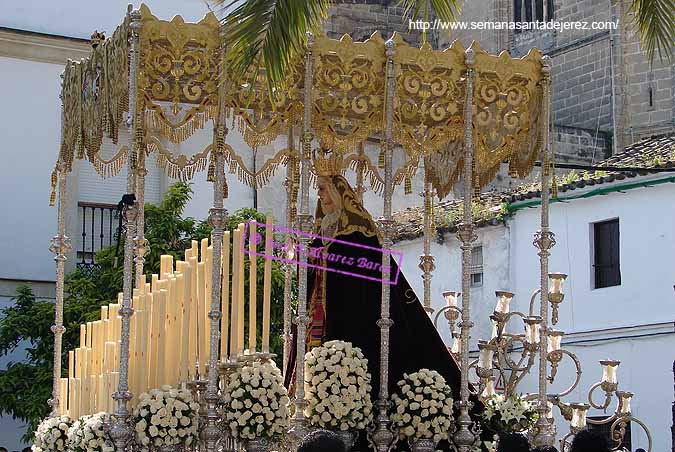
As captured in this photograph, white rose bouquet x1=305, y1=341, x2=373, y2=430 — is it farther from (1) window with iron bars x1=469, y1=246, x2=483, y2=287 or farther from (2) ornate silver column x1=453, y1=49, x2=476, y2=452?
(1) window with iron bars x1=469, y1=246, x2=483, y2=287

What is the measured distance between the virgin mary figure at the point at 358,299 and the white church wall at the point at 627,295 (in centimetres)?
642

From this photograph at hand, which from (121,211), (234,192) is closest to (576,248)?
(234,192)

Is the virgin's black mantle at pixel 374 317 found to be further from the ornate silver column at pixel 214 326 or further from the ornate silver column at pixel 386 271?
the ornate silver column at pixel 214 326

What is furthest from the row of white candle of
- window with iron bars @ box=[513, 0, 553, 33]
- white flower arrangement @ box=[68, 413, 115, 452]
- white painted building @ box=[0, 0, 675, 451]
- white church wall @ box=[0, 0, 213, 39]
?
window with iron bars @ box=[513, 0, 553, 33]

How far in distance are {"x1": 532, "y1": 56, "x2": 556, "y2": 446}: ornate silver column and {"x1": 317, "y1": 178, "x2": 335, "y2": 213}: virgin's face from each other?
1471 millimetres

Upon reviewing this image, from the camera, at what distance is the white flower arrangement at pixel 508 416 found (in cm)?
916

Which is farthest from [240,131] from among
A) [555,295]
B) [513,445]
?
[513,445]

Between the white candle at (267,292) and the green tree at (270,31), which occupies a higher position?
the green tree at (270,31)

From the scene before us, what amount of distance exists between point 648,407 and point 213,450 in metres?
8.11

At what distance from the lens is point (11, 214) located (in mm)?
16062

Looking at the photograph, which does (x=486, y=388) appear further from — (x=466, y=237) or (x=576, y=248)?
(x=576, y=248)

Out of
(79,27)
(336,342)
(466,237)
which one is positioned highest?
(79,27)

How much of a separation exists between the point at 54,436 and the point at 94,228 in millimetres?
7480

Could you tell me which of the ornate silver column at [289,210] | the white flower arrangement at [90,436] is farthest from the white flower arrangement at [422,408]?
the white flower arrangement at [90,436]
